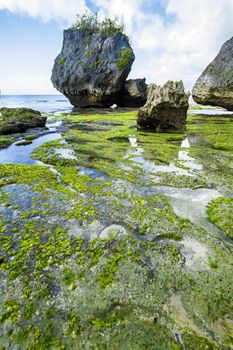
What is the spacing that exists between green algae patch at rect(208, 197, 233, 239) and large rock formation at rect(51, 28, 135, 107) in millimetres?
37920

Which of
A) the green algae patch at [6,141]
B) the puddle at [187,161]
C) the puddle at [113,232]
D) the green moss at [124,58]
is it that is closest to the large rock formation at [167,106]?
the puddle at [187,161]

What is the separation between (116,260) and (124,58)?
4285 centimetres

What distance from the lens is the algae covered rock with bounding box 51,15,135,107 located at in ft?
135

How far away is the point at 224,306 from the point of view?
367cm

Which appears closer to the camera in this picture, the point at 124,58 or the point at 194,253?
the point at 194,253

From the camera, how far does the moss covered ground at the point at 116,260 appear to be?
10.9ft

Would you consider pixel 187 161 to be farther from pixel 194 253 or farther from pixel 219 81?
pixel 219 81

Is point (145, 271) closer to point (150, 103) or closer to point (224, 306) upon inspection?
point (224, 306)

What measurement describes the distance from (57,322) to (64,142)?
1326 centimetres

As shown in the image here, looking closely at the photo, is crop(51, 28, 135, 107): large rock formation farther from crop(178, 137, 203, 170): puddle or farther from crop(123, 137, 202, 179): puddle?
crop(178, 137, 203, 170): puddle

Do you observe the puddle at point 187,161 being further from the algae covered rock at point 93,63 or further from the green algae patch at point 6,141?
the algae covered rock at point 93,63

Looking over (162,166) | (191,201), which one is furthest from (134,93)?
(191,201)

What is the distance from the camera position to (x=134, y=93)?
42.7 meters

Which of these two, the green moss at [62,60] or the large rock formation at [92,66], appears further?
the green moss at [62,60]
